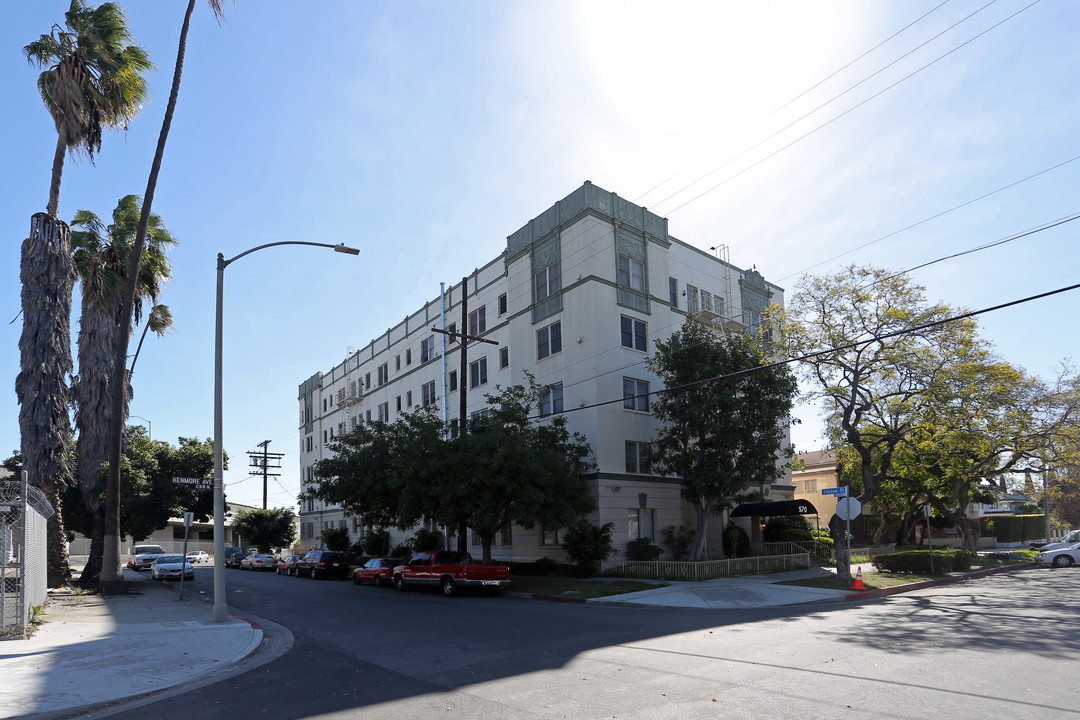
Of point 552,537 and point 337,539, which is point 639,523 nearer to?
point 552,537

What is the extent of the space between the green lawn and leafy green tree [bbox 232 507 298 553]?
3829 cm

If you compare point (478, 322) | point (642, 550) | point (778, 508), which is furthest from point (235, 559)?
point (778, 508)

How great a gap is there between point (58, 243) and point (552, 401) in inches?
753

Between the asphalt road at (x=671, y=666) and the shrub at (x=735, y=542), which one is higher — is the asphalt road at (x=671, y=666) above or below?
above

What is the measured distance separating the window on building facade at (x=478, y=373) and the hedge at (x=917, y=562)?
19990mm

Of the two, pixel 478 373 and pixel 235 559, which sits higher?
pixel 478 373

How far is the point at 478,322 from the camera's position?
1570 inches

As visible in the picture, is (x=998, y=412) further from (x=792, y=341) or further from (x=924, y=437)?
(x=792, y=341)

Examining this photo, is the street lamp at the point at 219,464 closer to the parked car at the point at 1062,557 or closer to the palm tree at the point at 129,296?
the palm tree at the point at 129,296

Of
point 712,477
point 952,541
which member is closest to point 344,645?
point 712,477

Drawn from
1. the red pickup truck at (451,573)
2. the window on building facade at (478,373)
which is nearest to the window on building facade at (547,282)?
the window on building facade at (478,373)

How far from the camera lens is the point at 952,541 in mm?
51250

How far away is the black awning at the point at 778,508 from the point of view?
105 feet

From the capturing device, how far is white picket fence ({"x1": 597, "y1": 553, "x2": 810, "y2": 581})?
25.5 m
